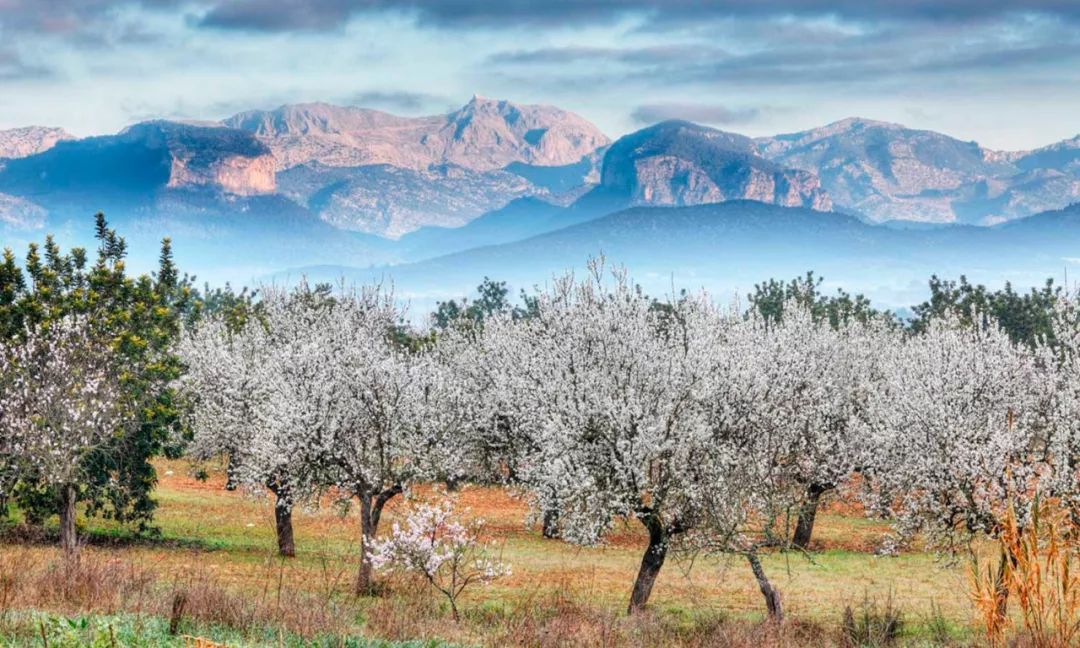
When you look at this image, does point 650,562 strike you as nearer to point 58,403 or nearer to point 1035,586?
point 58,403

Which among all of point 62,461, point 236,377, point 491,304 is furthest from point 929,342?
point 491,304

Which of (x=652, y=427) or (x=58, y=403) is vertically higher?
(x=58, y=403)

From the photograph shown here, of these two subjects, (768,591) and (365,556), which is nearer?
(768,591)

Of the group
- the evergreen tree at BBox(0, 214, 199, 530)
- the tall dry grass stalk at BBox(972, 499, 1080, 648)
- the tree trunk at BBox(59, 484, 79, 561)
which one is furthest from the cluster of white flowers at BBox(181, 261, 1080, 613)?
the tall dry grass stalk at BBox(972, 499, 1080, 648)

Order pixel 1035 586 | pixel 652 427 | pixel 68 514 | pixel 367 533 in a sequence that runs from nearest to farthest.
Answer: pixel 1035 586
pixel 652 427
pixel 68 514
pixel 367 533

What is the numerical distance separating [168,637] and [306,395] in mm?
23899

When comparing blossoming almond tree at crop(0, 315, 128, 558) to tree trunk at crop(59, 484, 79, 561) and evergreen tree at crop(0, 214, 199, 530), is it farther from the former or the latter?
evergreen tree at crop(0, 214, 199, 530)

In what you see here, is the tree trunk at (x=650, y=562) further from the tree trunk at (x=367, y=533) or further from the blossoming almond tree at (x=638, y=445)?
the tree trunk at (x=367, y=533)

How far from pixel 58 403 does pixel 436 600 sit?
1409cm

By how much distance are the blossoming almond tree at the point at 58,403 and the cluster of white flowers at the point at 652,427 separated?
5701 millimetres

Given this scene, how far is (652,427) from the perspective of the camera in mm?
29688

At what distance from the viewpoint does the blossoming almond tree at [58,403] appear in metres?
31.2

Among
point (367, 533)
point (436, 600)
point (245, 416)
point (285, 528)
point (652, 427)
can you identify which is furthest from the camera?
point (245, 416)

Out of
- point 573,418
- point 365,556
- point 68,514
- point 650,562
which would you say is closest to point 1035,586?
point 573,418
